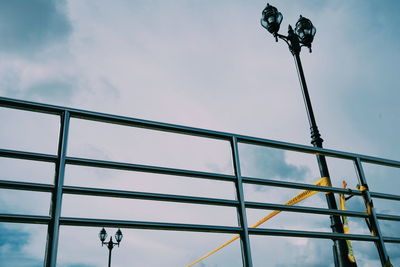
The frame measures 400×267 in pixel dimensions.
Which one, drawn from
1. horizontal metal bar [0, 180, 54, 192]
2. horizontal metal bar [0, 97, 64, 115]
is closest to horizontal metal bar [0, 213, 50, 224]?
horizontal metal bar [0, 180, 54, 192]

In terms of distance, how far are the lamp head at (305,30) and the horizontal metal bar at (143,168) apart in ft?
22.6

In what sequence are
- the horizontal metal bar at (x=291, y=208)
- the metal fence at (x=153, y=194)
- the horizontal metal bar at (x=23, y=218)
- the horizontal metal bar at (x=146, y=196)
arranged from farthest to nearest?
1. the horizontal metal bar at (x=291, y=208)
2. the horizontal metal bar at (x=146, y=196)
3. the metal fence at (x=153, y=194)
4. the horizontal metal bar at (x=23, y=218)

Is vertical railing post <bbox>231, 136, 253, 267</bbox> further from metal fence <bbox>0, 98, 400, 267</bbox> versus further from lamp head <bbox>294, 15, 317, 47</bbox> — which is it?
lamp head <bbox>294, 15, 317, 47</bbox>

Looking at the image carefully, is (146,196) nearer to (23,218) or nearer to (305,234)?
(23,218)

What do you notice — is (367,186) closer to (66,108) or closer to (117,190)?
(117,190)

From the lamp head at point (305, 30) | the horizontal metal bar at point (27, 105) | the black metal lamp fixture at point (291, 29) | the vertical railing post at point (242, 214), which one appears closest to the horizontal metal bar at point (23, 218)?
the horizontal metal bar at point (27, 105)

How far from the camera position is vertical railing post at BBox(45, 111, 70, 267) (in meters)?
1.67

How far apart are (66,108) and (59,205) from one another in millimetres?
606

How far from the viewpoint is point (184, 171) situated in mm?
2191

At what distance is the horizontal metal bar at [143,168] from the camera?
1.95 metres

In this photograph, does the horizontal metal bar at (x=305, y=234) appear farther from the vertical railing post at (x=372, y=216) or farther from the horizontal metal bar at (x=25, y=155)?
the horizontal metal bar at (x=25, y=155)

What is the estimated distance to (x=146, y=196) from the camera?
6.54ft

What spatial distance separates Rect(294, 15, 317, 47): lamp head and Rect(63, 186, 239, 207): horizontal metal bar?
701cm

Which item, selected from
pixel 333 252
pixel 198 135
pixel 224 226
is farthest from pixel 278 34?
pixel 224 226
